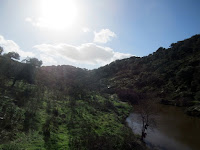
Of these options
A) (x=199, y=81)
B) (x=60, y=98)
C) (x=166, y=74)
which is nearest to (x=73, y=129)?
(x=60, y=98)

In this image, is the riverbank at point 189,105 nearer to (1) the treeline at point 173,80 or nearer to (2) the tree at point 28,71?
(1) the treeline at point 173,80

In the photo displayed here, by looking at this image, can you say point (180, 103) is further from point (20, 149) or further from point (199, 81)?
point (20, 149)

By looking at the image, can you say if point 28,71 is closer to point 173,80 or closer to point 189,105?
point 189,105

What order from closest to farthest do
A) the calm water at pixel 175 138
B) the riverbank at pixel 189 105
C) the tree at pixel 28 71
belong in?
the calm water at pixel 175 138 → the tree at pixel 28 71 → the riverbank at pixel 189 105

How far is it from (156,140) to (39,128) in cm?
1870

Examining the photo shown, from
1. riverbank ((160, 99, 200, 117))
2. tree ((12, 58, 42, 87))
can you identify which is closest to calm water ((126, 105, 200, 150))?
riverbank ((160, 99, 200, 117))

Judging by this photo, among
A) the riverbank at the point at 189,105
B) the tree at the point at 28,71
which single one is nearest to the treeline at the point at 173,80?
the riverbank at the point at 189,105

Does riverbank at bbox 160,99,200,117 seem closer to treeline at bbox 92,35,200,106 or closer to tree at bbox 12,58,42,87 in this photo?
treeline at bbox 92,35,200,106

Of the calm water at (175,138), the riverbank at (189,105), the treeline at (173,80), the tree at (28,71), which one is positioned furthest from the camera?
the treeline at (173,80)

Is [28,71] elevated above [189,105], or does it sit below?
above

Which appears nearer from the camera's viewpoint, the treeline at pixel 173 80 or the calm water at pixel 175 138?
the calm water at pixel 175 138

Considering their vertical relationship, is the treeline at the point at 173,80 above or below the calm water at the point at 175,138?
above

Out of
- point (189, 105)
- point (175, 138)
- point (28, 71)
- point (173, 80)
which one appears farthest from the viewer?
point (173, 80)

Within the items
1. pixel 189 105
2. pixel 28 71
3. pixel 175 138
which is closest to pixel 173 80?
pixel 189 105
